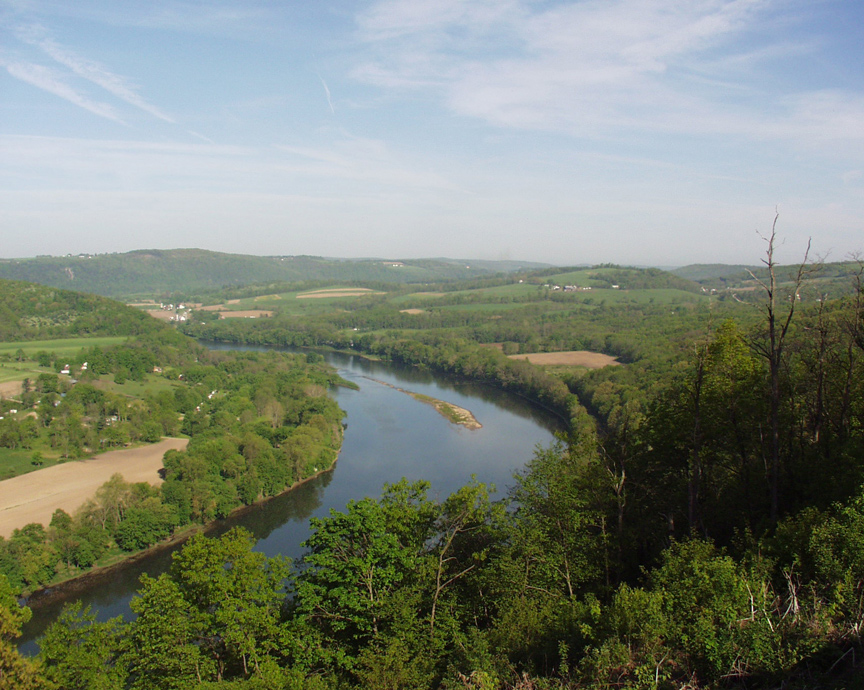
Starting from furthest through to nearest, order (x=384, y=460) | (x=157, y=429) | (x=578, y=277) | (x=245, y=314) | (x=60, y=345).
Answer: (x=578, y=277)
(x=245, y=314)
(x=60, y=345)
(x=157, y=429)
(x=384, y=460)

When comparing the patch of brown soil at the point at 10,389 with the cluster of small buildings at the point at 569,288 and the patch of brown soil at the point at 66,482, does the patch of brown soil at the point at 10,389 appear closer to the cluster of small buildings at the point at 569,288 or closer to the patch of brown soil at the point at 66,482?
the patch of brown soil at the point at 66,482

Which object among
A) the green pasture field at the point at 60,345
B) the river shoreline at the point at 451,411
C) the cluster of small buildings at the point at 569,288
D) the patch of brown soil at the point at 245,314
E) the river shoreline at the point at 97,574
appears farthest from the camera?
the cluster of small buildings at the point at 569,288

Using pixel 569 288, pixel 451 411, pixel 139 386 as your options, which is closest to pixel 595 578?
pixel 451 411

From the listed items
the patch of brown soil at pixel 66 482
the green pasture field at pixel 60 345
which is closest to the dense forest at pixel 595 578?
the patch of brown soil at pixel 66 482

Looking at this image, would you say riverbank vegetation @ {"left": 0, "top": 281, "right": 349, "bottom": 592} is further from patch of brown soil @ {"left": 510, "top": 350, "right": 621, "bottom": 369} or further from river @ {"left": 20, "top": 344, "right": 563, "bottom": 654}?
patch of brown soil @ {"left": 510, "top": 350, "right": 621, "bottom": 369}

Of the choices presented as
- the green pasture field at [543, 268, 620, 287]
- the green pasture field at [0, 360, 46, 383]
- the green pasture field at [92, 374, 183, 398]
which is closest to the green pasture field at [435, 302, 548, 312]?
the green pasture field at [543, 268, 620, 287]

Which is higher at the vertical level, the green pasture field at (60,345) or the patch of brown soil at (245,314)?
the patch of brown soil at (245,314)

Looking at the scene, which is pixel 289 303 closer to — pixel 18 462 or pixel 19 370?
pixel 19 370
